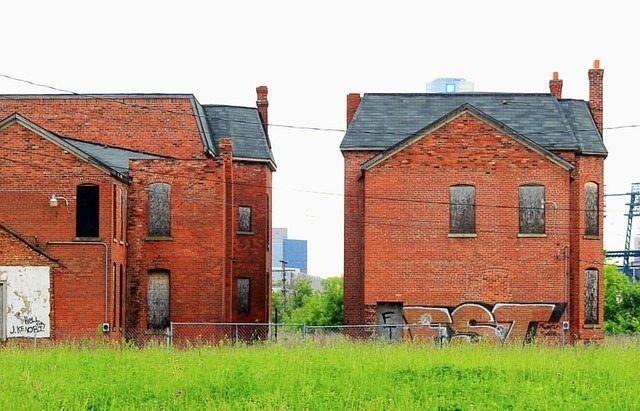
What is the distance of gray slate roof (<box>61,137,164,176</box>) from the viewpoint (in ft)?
156

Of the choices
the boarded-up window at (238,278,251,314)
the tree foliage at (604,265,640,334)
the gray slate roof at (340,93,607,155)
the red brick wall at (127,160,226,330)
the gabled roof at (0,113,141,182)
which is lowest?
the tree foliage at (604,265,640,334)

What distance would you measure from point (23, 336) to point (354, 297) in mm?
14318

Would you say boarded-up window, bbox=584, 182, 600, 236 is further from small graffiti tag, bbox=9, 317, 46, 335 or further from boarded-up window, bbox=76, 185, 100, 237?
small graffiti tag, bbox=9, 317, 46, 335

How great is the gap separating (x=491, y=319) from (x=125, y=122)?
727 inches

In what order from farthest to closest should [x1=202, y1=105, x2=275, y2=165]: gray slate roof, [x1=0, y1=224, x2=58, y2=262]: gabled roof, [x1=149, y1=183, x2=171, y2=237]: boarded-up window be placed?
[x1=202, y1=105, x2=275, y2=165]: gray slate roof
[x1=149, y1=183, x2=171, y2=237]: boarded-up window
[x1=0, y1=224, x2=58, y2=262]: gabled roof

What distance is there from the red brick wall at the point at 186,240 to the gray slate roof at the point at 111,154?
2.66ft

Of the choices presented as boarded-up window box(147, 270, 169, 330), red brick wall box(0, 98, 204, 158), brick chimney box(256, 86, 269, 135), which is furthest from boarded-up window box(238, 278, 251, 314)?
boarded-up window box(147, 270, 169, 330)

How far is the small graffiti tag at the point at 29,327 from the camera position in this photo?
42.8 metres

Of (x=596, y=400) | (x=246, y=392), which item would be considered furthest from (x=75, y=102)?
(x=596, y=400)

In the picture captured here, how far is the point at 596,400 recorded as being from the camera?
26.4 m

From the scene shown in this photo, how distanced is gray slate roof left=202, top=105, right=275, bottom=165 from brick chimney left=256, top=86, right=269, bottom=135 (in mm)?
1640

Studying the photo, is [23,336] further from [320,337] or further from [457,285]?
[457,285]

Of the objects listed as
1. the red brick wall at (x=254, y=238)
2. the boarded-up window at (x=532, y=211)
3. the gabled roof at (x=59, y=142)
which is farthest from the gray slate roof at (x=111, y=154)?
the boarded-up window at (x=532, y=211)

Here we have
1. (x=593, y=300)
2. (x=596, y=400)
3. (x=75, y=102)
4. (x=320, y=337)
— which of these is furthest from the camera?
(x=75, y=102)
